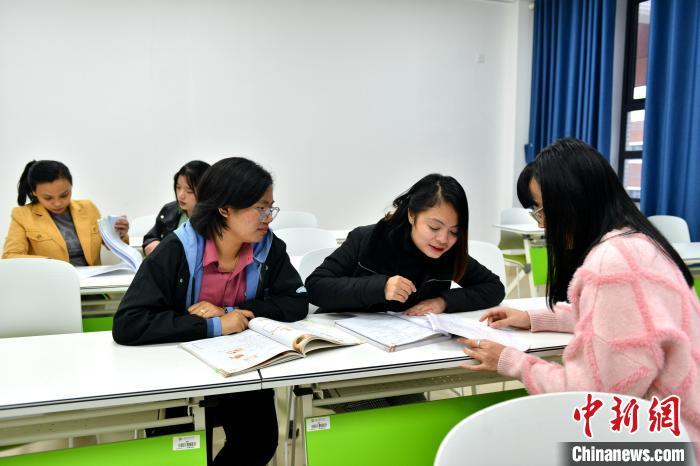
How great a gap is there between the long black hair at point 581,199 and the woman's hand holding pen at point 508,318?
47 centimetres

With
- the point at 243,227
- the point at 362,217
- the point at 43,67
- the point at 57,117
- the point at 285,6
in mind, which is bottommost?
the point at 362,217

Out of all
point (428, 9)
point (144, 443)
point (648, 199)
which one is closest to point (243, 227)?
point (144, 443)

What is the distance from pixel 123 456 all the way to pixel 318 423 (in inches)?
17.0

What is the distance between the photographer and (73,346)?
4.85 feet

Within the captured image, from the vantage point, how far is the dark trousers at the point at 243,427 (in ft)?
5.22

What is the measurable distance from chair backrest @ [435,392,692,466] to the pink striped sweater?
149 millimetres

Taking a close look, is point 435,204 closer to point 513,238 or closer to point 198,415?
point 198,415

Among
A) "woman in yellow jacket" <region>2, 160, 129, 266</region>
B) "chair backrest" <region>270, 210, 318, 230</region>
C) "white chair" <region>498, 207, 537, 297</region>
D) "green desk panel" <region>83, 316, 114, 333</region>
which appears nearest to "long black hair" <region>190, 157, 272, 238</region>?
"green desk panel" <region>83, 316, 114, 333</region>

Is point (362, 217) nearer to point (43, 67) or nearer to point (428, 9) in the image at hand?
point (428, 9)

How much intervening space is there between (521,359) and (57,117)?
4427 millimetres

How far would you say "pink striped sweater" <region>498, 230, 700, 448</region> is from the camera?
3.37ft

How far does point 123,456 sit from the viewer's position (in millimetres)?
1141

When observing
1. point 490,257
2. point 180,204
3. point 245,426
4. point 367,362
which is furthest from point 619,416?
point 180,204

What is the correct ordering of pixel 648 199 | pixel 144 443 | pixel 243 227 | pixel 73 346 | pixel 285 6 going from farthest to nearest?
1. pixel 285 6
2. pixel 648 199
3. pixel 243 227
4. pixel 73 346
5. pixel 144 443
